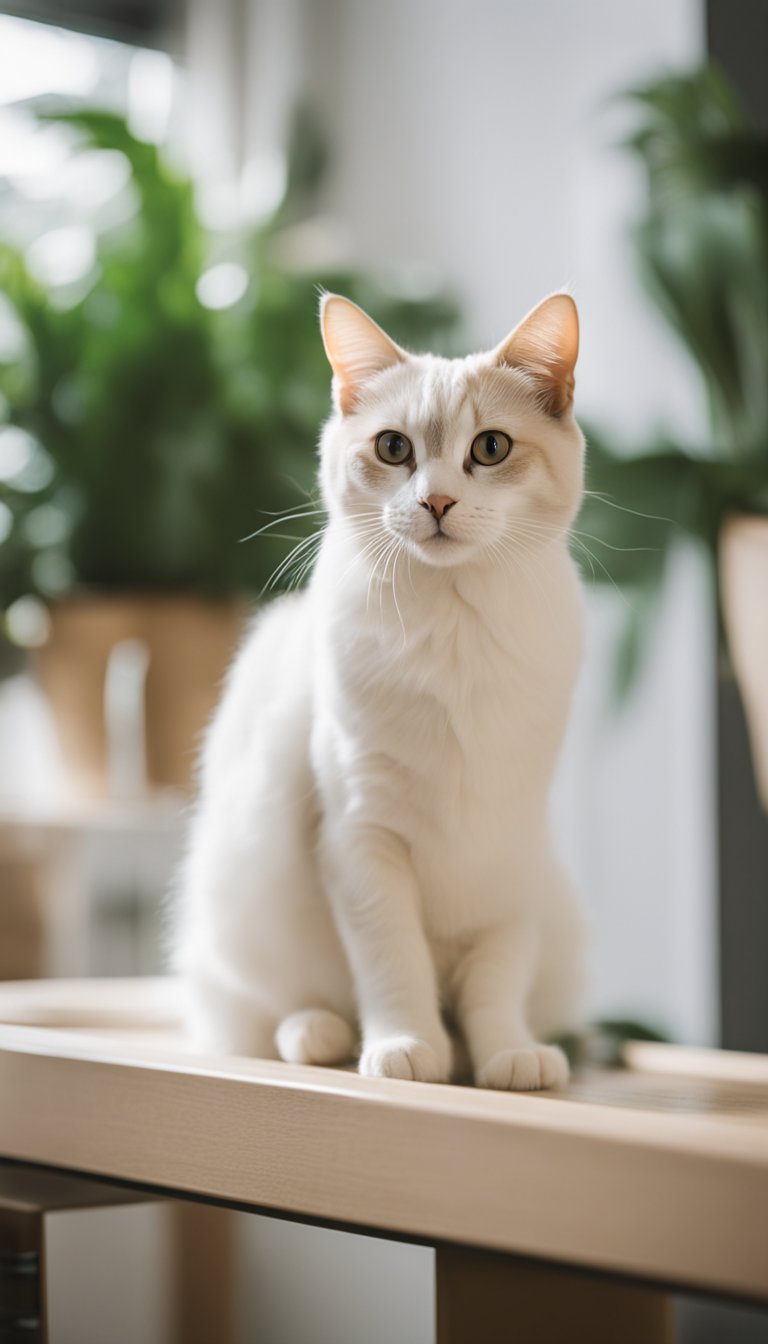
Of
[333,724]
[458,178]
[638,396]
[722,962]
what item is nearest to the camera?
[333,724]

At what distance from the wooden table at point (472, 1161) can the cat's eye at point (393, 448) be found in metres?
0.37

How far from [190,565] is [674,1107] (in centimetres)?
127

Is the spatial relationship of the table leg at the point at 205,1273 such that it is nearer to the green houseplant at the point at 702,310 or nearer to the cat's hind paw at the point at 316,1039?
the cat's hind paw at the point at 316,1039

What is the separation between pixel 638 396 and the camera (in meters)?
1.99

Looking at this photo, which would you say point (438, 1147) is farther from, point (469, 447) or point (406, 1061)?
point (469, 447)

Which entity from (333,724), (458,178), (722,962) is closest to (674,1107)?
(333,724)

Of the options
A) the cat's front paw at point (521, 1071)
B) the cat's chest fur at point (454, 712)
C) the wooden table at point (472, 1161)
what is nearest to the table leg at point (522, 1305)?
the wooden table at point (472, 1161)

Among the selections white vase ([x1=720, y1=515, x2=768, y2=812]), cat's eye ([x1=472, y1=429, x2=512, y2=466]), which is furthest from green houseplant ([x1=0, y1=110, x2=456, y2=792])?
cat's eye ([x1=472, y1=429, x2=512, y2=466])

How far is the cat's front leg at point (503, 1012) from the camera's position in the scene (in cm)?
77

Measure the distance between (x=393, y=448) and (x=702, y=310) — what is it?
0.77 meters

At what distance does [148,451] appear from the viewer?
1843 mm

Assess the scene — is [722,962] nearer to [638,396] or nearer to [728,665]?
[728,665]

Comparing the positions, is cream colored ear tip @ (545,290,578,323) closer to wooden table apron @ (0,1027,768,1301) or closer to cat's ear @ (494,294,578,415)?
cat's ear @ (494,294,578,415)

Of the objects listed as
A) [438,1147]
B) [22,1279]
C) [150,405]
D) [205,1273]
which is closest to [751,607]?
[438,1147]
